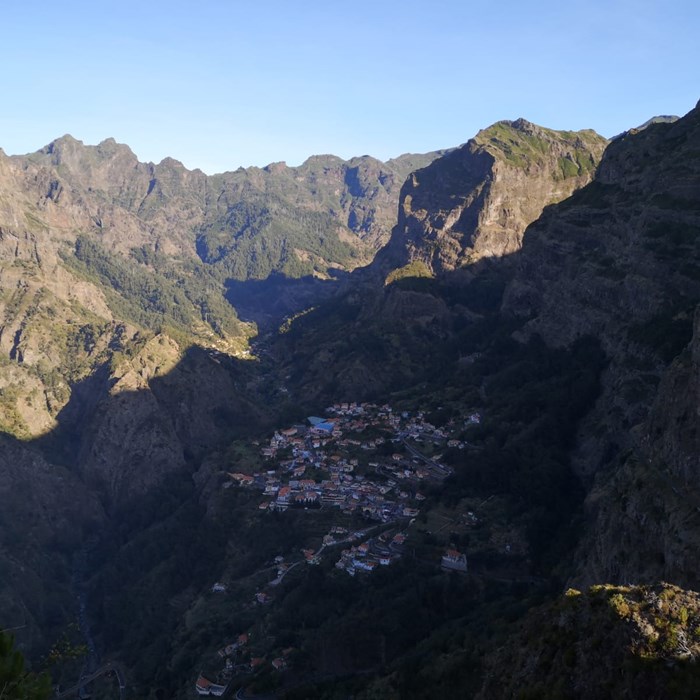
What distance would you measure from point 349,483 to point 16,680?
69.5 metres

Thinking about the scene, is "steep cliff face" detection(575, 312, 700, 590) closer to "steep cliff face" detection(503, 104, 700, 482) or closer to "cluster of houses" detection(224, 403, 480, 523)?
"steep cliff face" detection(503, 104, 700, 482)

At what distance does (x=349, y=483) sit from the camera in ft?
307

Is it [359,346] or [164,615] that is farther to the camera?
[359,346]

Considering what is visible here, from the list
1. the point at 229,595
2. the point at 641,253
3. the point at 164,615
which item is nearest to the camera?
the point at 229,595

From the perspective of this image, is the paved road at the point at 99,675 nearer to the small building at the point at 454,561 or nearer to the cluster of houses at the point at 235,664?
the cluster of houses at the point at 235,664

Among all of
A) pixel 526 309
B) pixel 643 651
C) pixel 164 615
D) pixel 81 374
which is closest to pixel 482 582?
pixel 164 615

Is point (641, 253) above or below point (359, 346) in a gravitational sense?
above

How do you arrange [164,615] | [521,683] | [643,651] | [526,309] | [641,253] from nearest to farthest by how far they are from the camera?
[643,651] < [521,683] < [164,615] < [641,253] < [526,309]

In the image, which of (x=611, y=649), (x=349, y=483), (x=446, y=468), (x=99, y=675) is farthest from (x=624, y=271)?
(x=99, y=675)

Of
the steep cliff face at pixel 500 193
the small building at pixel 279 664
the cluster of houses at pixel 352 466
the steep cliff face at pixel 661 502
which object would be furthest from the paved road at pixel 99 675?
the steep cliff face at pixel 500 193

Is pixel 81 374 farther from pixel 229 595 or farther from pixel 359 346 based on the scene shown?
pixel 229 595

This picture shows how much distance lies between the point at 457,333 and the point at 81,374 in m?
88.1

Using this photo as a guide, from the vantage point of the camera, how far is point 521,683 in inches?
908

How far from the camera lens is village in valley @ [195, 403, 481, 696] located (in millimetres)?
70750
